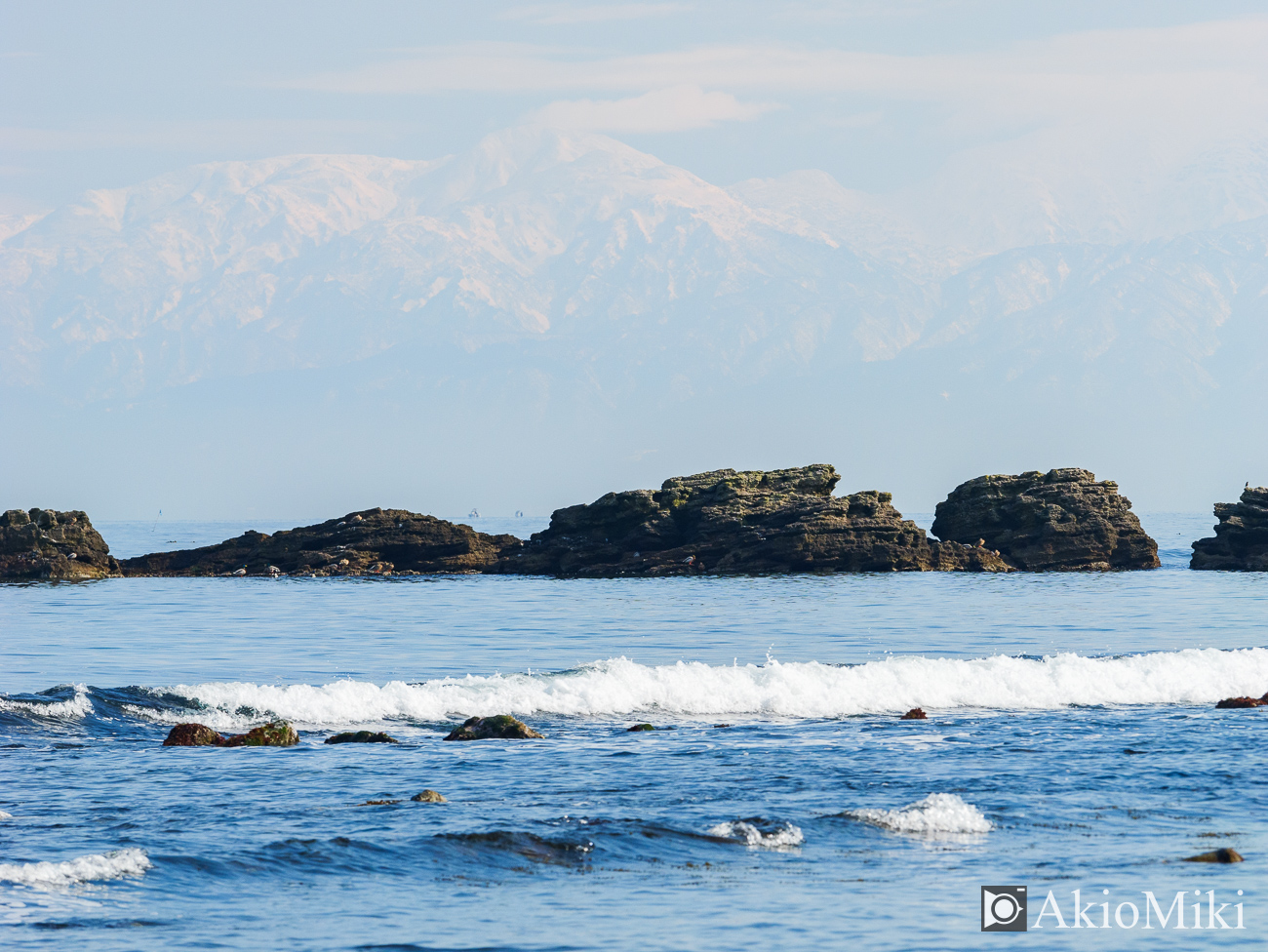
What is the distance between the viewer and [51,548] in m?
85.5

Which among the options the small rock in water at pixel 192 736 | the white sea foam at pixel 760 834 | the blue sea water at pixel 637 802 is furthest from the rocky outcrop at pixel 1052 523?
the white sea foam at pixel 760 834

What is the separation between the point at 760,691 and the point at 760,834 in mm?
13354

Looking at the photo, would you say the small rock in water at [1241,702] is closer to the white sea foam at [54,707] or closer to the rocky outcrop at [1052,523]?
the white sea foam at [54,707]

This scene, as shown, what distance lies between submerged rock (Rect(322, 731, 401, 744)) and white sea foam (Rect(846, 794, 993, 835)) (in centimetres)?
971

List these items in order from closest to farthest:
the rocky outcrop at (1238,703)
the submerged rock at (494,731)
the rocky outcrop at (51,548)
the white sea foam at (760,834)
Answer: the white sea foam at (760,834)
the submerged rock at (494,731)
the rocky outcrop at (1238,703)
the rocky outcrop at (51,548)

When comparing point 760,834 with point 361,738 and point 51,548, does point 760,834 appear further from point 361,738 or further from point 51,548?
point 51,548

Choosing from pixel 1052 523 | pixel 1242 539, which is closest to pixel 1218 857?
pixel 1052 523

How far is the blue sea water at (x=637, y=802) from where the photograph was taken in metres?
12.5

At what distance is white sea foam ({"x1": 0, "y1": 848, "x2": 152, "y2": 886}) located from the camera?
13.7 meters

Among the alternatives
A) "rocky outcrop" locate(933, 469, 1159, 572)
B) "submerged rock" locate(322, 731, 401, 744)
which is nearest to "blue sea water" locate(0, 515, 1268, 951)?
"submerged rock" locate(322, 731, 401, 744)

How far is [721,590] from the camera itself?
6875 cm

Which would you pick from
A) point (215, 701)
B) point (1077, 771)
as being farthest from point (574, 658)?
point (1077, 771)

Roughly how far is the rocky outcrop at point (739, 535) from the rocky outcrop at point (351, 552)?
3775mm

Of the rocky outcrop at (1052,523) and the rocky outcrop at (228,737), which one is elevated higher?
the rocky outcrop at (1052,523)
